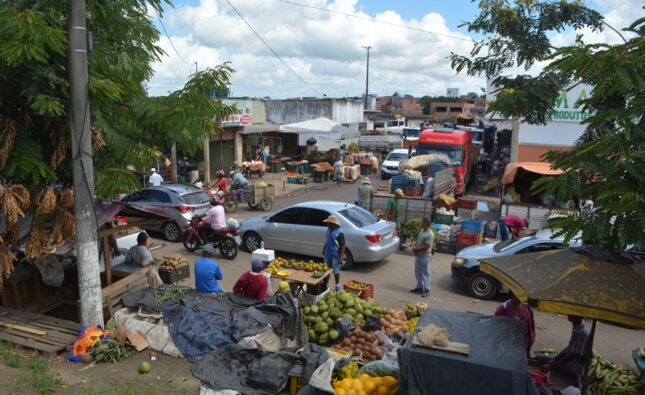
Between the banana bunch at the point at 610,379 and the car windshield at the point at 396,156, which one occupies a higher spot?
the car windshield at the point at 396,156

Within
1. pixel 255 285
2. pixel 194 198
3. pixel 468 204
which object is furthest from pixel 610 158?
pixel 194 198

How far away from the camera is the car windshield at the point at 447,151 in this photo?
22.1m

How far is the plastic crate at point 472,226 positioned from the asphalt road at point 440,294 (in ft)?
3.02

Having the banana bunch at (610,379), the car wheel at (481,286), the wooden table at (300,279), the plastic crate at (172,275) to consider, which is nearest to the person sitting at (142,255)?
the plastic crate at (172,275)

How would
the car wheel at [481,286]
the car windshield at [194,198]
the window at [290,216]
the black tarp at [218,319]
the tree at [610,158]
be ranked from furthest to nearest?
the car windshield at [194,198]
the window at [290,216]
the car wheel at [481,286]
the black tarp at [218,319]
the tree at [610,158]

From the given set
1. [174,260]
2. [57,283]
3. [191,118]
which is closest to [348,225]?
[174,260]

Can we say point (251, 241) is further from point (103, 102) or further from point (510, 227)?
point (510, 227)

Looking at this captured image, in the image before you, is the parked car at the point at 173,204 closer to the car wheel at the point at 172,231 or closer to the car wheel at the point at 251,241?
the car wheel at the point at 172,231

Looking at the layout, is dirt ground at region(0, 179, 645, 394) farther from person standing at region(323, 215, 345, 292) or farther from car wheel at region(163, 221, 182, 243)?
person standing at region(323, 215, 345, 292)

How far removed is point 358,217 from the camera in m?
12.2

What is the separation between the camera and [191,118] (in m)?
7.56

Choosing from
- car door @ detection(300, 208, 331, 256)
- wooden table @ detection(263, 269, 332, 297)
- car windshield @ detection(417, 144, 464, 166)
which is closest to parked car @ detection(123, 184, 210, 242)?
car door @ detection(300, 208, 331, 256)

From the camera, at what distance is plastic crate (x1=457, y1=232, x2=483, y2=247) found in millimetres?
13398

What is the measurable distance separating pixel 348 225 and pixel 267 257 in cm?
224
